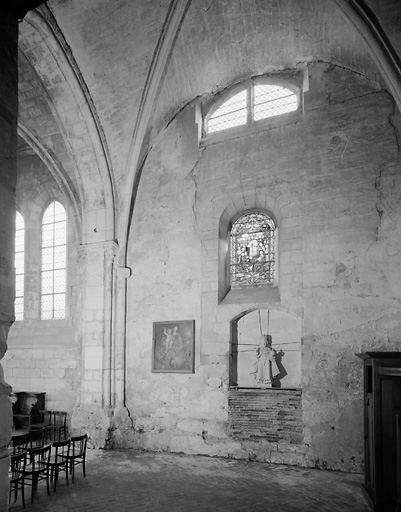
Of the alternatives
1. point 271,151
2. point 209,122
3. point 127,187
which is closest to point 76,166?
point 127,187

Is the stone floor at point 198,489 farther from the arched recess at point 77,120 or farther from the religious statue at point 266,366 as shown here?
the arched recess at point 77,120

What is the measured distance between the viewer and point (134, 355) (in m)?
11.2

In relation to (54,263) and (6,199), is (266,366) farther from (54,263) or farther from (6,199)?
(6,199)

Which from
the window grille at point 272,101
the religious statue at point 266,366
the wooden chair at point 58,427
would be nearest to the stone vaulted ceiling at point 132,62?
the window grille at point 272,101

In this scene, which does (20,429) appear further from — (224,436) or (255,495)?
(255,495)

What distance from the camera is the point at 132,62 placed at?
1025 centimetres

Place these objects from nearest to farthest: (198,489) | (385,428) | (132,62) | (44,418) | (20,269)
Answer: (385,428)
(198,489)
(132,62)
(44,418)
(20,269)

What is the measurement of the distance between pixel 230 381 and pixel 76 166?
5.84 metres

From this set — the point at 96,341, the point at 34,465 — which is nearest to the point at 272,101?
the point at 96,341

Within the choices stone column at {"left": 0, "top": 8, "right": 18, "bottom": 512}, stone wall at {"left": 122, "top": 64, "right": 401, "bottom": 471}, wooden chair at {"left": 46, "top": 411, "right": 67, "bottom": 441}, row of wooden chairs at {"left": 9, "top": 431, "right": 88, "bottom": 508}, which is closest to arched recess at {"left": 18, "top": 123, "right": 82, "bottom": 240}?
stone wall at {"left": 122, "top": 64, "right": 401, "bottom": 471}

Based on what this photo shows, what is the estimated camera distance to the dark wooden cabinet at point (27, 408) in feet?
39.7

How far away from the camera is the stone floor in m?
6.80

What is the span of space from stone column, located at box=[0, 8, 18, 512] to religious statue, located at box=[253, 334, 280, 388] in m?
7.31

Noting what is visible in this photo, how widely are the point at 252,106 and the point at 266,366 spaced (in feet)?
18.0
